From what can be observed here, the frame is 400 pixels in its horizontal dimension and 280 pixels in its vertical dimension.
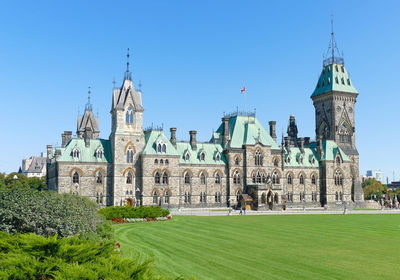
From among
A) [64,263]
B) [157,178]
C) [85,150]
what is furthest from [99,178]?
[64,263]

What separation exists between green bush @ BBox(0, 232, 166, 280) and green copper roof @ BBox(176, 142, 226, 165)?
2422 inches

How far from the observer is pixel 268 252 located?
21953 mm

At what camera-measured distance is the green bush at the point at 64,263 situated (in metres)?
8.97

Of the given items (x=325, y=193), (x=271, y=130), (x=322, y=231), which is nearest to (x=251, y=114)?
(x=271, y=130)

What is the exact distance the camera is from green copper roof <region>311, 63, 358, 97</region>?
3703 inches

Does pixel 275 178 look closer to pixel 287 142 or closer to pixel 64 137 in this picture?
pixel 287 142

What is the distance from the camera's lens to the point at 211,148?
252 feet

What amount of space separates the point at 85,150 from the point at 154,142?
1086 cm

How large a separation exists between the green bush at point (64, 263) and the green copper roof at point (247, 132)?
6560 centimetres

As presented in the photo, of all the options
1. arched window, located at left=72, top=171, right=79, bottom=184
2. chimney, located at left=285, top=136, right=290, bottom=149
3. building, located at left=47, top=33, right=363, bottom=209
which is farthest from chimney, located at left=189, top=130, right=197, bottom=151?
arched window, located at left=72, top=171, right=79, bottom=184

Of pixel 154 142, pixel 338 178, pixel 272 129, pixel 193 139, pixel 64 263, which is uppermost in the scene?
pixel 272 129

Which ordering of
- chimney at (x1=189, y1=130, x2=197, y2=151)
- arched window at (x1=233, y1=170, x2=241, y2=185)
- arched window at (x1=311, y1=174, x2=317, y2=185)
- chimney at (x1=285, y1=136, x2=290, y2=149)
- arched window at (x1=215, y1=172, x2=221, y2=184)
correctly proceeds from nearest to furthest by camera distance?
arched window at (x1=215, y1=172, x2=221, y2=184) → chimney at (x1=189, y1=130, x2=197, y2=151) → arched window at (x1=233, y1=170, x2=241, y2=185) → arched window at (x1=311, y1=174, x2=317, y2=185) → chimney at (x1=285, y1=136, x2=290, y2=149)

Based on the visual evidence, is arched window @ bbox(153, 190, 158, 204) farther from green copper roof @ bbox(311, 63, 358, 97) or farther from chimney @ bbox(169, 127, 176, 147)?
green copper roof @ bbox(311, 63, 358, 97)

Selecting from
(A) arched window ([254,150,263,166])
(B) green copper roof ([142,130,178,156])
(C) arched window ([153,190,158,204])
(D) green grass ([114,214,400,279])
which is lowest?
(D) green grass ([114,214,400,279])
